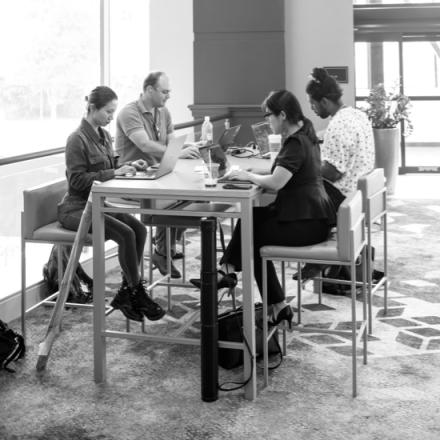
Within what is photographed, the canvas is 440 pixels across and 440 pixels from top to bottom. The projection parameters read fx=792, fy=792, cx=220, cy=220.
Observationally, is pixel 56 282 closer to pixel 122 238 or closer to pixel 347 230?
pixel 122 238

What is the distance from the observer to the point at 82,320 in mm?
4320

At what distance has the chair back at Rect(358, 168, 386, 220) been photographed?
12.8 ft

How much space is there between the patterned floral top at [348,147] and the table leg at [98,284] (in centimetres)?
158

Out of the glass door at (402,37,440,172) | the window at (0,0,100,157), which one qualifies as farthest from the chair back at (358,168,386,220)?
the window at (0,0,100,157)

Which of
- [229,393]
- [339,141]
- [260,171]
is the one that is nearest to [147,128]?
[260,171]

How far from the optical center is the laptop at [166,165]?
3.70 meters

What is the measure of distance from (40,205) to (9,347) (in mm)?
795

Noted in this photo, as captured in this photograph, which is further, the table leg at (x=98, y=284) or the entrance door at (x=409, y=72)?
the entrance door at (x=409, y=72)

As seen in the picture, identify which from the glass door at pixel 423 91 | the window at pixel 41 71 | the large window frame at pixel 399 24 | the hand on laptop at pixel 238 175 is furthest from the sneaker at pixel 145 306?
the glass door at pixel 423 91

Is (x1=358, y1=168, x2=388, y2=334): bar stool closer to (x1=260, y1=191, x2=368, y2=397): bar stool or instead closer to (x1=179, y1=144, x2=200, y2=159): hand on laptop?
(x1=260, y1=191, x2=368, y2=397): bar stool

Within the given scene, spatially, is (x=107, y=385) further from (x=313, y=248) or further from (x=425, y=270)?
(x=425, y=270)

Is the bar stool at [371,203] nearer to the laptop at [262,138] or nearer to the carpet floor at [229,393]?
the carpet floor at [229,393]

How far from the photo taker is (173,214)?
3293 mm

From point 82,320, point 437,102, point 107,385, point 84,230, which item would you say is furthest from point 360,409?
point 437,102
